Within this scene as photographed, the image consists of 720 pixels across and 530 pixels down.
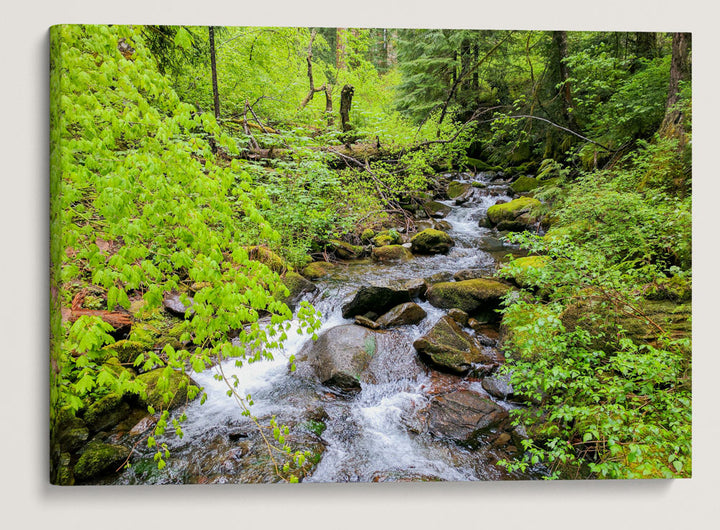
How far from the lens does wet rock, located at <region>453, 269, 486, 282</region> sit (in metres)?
3.09

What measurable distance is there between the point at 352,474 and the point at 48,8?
326 centimetres

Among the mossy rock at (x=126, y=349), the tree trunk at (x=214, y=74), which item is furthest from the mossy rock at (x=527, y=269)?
the mossy rock at (x=126, y=349)

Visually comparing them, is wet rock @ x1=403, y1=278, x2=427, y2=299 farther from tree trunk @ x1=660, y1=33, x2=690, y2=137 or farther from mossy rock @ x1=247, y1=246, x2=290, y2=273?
tree trunk @ x1=660, y1=33, x2=690, y2=137

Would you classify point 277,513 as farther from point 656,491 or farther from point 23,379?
point 656,491

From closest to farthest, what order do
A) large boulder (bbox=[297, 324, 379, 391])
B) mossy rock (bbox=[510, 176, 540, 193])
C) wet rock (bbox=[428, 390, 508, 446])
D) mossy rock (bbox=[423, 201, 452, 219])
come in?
wet rock (bbox=[428, 390, 508, 446])
large boulder (bbox=[297, 324, 379, 391])
mossy rock (bbox=[510, 176, 540, 193])
mossy rock (bbox=[423, 201, 452, 219])

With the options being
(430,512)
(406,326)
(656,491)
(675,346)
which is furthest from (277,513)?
(675,346)

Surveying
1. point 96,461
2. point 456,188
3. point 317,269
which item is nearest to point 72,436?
point 96,461

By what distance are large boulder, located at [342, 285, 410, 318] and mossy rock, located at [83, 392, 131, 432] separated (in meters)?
1.60

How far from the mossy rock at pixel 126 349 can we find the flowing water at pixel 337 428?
1.38 ft

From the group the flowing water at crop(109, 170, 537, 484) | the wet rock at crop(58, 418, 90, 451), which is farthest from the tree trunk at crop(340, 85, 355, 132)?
the wet rock at crop(58, 418, 90, 451)

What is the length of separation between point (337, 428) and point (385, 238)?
5.49ft

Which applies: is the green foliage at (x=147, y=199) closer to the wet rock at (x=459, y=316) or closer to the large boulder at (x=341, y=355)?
the large boulder at (x=341, y=355)

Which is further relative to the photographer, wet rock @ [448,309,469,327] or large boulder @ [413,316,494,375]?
wet rock @ [448,309,469,327]

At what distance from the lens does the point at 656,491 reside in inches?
96.4
